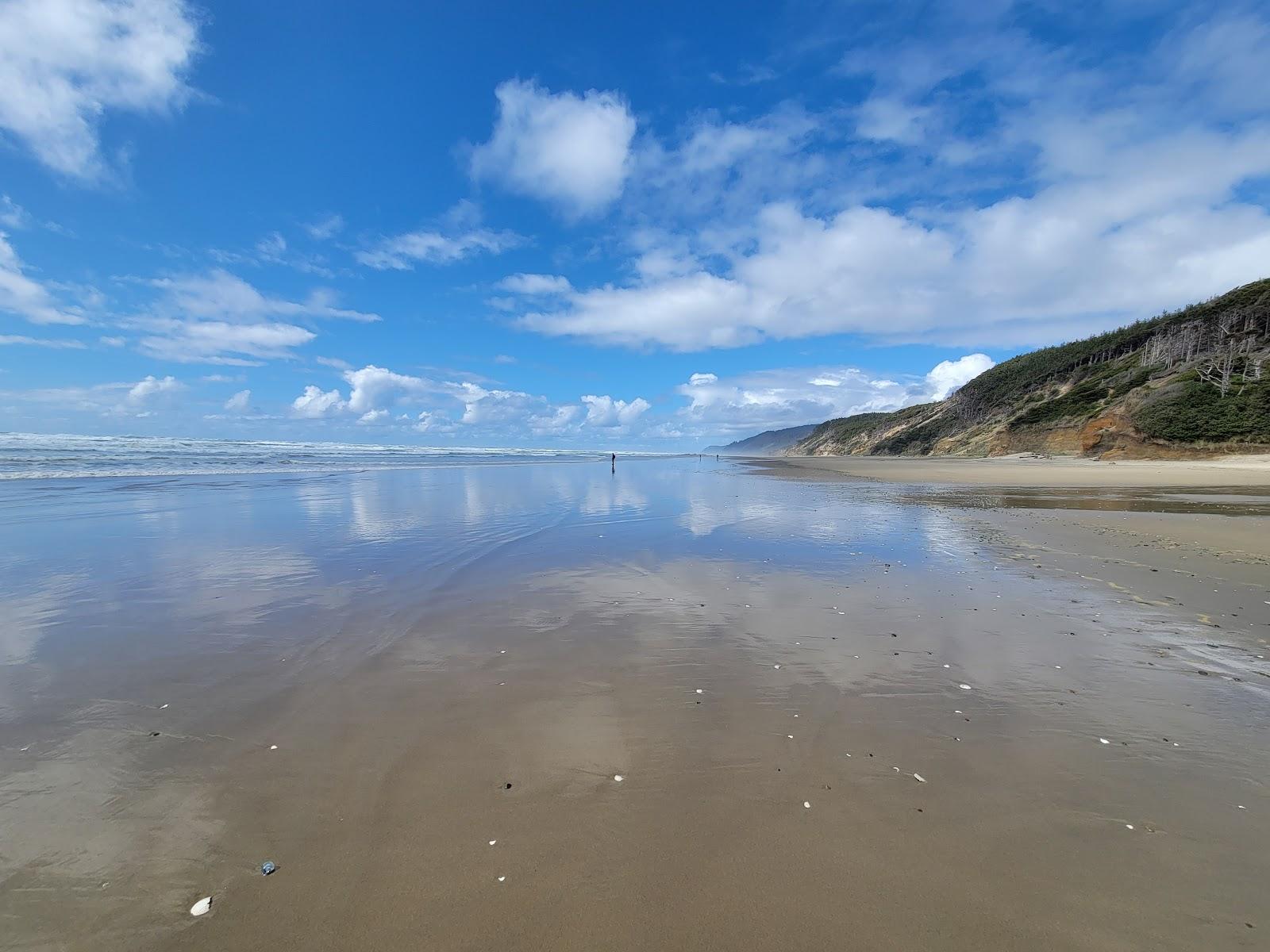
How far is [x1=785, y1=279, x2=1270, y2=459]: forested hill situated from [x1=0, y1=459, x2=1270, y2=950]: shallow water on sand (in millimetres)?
52858

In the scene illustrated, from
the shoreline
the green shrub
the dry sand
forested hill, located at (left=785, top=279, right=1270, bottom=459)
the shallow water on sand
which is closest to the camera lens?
the shallow water on sand

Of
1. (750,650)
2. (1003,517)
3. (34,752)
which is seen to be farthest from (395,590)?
(1003,517)

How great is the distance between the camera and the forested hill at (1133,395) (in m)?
43.0

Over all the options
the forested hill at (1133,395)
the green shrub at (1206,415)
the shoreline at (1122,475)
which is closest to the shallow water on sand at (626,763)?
the shoreline at (1122,475)

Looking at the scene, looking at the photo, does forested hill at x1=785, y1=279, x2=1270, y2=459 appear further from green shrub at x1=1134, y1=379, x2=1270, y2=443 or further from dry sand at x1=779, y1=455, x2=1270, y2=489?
dry sand at x1=779, y1=455, x2=1270, y2=489

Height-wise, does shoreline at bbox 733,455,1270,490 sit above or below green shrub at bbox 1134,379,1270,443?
below

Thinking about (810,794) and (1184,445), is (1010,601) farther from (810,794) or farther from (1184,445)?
(1184,445)

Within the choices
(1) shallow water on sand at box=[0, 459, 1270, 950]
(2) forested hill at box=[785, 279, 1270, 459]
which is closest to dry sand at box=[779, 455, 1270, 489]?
(2) forested hill at box=[785, 279, 1270, 459]

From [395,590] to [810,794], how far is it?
22.2ft

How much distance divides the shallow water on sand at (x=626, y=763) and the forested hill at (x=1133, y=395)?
5286cm

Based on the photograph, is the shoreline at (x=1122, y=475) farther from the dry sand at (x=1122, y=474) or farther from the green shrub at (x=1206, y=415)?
the green shrub at (x=1206, y=415)

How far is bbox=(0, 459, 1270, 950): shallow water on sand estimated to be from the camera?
2.58 m

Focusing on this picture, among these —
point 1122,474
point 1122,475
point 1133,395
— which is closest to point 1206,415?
point 1133,395

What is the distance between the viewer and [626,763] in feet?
Answer: 12.5
